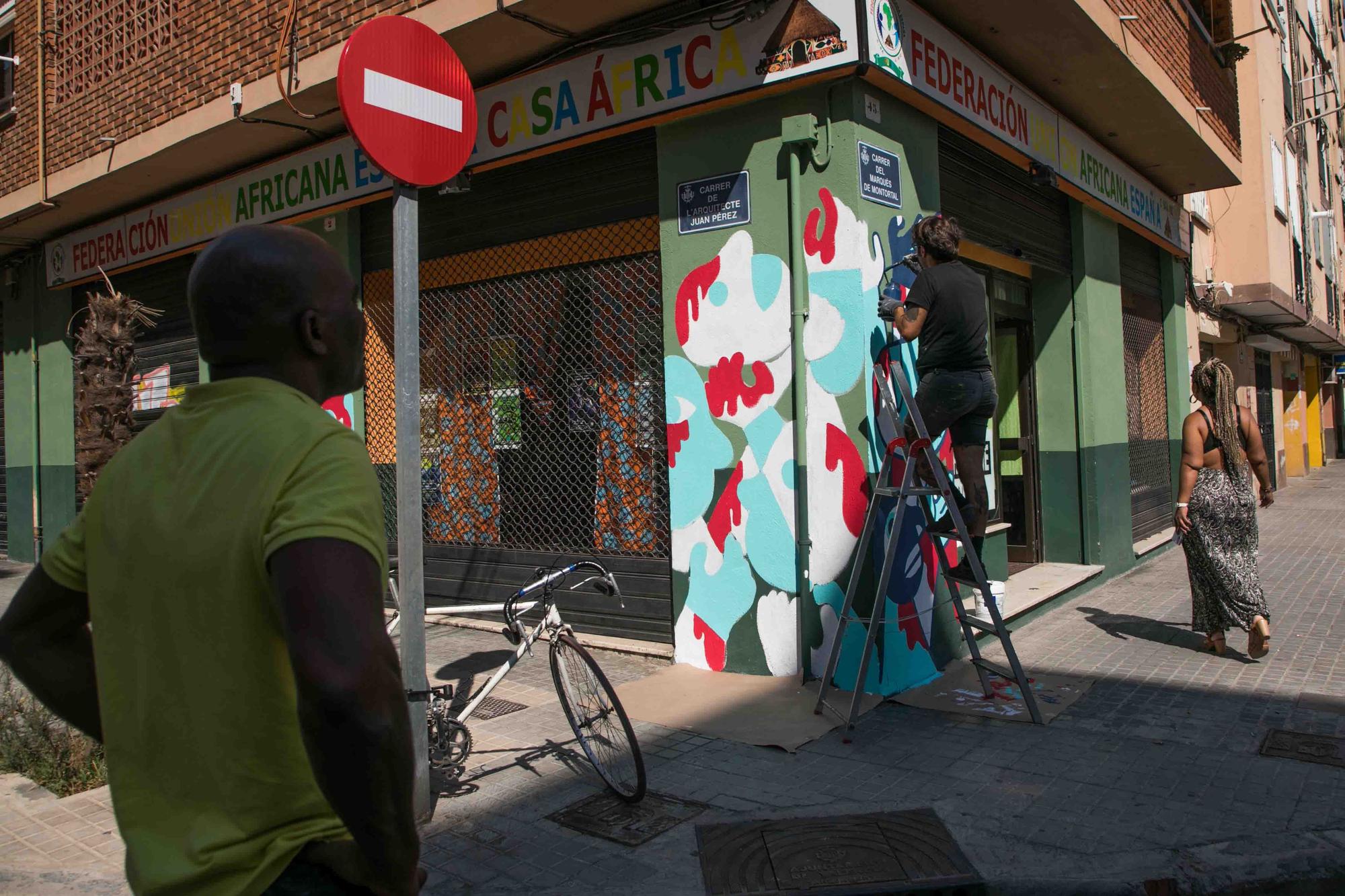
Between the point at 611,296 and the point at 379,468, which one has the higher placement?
the point at 611,296

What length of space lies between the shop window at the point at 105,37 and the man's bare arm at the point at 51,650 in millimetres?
8784

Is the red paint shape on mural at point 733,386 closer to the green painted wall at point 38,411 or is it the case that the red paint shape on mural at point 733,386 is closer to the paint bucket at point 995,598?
the paint bucket at point 995,598

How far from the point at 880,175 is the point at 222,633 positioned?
5252 mm

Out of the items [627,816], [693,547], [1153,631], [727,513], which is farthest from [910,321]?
[1153,631]

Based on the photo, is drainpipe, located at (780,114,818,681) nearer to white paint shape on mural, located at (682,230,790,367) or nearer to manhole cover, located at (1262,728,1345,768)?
white paint shape on mural, located at (682,230,790,367)

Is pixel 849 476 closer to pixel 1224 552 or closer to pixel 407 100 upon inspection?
pixel 1224 552

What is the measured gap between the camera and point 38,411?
11859mm

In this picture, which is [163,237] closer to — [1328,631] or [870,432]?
[870,432]

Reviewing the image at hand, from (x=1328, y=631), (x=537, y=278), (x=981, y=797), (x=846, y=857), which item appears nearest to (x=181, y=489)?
(x=846, y=857)

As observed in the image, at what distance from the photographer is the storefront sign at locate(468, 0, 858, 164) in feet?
18.2

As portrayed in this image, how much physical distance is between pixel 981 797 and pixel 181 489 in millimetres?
3720

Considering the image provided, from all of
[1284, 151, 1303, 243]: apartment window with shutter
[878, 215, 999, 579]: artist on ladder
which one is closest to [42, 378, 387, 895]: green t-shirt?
[878, 215, 999, 579]: artist on ladder

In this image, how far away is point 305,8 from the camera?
24.8 ft

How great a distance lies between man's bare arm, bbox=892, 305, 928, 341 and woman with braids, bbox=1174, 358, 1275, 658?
2332 mm
